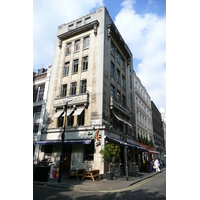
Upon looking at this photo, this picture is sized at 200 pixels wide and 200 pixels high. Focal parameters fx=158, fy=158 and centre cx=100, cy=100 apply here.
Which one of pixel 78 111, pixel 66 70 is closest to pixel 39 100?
pixel 66 70

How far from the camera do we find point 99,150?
15.6m

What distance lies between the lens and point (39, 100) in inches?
902

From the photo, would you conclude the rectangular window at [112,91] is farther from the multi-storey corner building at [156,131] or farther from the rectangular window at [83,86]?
the multi-storey corner building at [156,131]

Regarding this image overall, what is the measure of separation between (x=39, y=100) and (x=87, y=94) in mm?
8589

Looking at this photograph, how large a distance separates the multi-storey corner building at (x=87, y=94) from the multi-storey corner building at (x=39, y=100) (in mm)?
849

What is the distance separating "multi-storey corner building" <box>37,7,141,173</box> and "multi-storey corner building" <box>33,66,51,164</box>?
0.85m

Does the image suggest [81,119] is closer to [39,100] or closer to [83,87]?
[83,87]

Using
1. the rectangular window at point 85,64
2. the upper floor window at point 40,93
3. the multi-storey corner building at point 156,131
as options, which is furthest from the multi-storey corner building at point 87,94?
the multi-storey corner building at point 156,131

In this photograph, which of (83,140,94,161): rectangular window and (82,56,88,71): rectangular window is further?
(82,56,88,71): rectangular window

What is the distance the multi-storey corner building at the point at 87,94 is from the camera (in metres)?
16.7

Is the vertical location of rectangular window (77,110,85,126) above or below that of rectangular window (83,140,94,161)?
above

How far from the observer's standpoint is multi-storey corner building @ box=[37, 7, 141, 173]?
1670 cm

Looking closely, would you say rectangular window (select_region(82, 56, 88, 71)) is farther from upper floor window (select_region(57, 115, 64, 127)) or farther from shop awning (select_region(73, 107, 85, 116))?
upper floor window (select_region(57, 115, 64, 127))

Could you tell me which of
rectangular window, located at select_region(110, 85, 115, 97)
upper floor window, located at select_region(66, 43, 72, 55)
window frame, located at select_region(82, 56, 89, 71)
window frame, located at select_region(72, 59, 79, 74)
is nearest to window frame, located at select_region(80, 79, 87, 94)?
A: window frame, located at select_region(82, 56, 89, 71)
